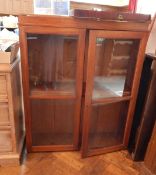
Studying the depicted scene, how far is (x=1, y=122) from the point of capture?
1398mm

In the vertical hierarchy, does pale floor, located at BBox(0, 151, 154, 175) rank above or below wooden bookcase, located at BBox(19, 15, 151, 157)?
below

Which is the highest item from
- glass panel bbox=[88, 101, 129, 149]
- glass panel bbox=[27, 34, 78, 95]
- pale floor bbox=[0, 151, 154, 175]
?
glass panel bbox=[27, 34, 78, 95]

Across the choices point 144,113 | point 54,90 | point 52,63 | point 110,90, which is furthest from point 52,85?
point 144,113

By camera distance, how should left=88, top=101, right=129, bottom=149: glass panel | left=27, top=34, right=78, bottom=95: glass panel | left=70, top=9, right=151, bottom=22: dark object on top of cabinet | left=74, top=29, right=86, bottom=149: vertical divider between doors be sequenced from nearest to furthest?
1. left=70, top=9, right=151, bottom=22: dark object on top of cabinet
2. left=74, top=29, right=86, bottom=149: vertical divider between doors
3. left=27, top=34, right=78, bottom=95: glass panel
4. left=88, top=101, right=129, bottom=149: glass panel

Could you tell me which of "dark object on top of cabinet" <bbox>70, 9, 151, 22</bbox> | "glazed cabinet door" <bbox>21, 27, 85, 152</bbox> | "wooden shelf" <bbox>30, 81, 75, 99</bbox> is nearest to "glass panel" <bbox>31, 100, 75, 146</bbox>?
"glazed cabinet door" <bbox>21, 27, 85, 152</bbox>

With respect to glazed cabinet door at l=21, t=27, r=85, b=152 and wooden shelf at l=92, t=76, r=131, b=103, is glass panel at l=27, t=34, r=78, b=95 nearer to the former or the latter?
glazed cabinet door at l=21, t=27, r=85, b=152

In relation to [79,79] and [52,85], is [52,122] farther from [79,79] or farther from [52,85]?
[79,79]

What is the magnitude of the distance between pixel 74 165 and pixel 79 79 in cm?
74

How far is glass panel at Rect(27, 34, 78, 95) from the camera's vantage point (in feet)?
4.61

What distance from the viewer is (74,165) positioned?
5.19 ft

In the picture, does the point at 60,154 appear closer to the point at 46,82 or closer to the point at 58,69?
the point at 46,82

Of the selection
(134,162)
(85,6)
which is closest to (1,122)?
(134,162)

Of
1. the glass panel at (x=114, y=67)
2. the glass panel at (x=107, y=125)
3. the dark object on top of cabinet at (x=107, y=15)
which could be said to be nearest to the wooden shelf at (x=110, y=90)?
the glass panel at (x=114, y=67)

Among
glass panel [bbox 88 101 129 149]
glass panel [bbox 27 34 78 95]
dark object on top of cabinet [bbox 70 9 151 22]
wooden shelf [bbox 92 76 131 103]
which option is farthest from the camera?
glass panel [bbox 88 101 129 149]
